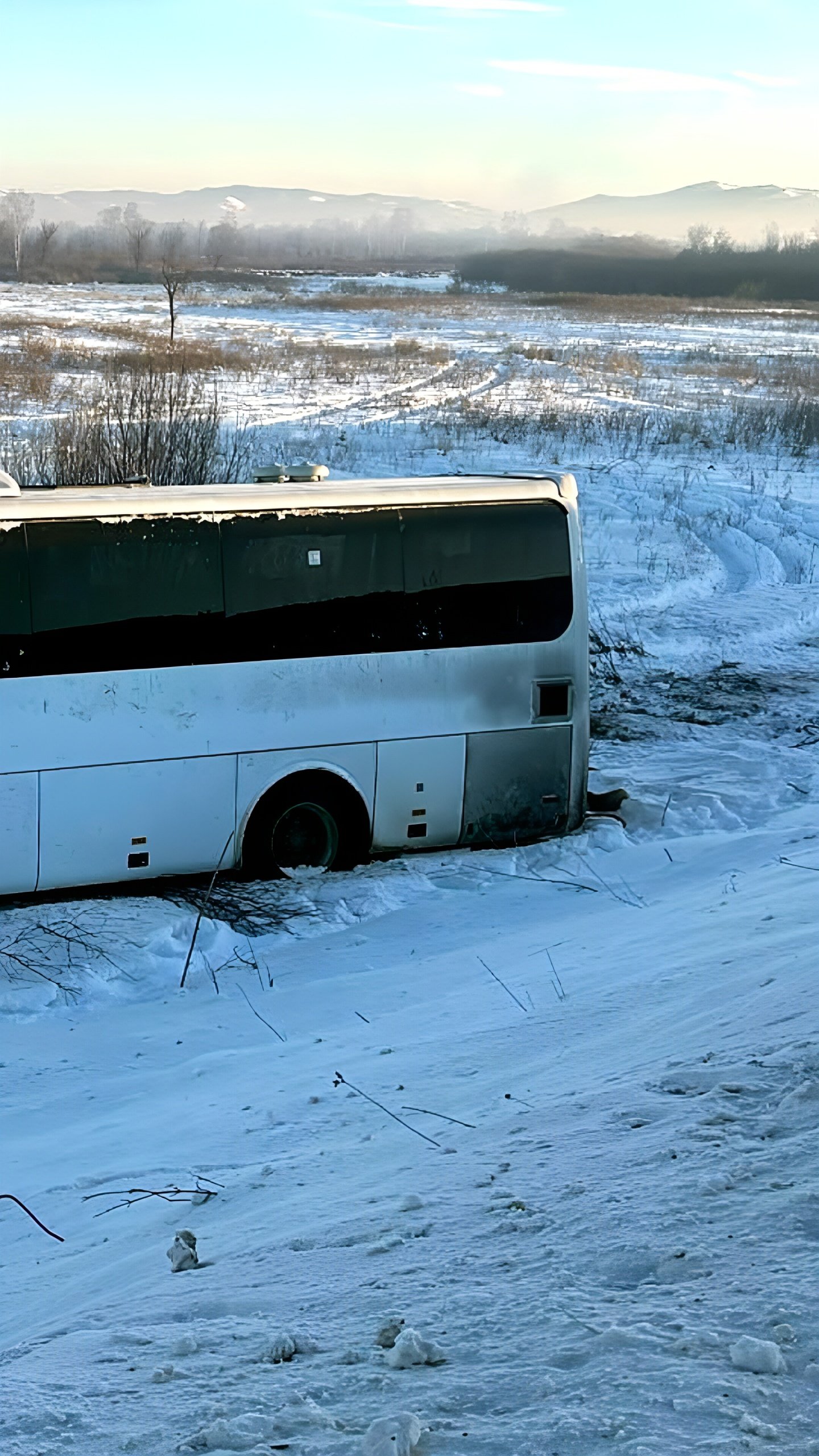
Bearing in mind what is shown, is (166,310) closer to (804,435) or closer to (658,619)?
(804,435)

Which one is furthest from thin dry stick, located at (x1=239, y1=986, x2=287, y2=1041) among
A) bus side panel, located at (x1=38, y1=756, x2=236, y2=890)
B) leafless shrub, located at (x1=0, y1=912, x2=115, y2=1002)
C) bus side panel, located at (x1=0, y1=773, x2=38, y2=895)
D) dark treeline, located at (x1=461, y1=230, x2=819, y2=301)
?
dark treeline, located at (x1=461, y1=230, x2=819, y2=301)

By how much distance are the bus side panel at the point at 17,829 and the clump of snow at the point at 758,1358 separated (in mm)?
5839

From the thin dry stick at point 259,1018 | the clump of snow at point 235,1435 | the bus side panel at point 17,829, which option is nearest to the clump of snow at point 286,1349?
the clump of snow at point 235,1435

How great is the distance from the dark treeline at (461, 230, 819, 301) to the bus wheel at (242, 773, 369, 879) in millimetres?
101072

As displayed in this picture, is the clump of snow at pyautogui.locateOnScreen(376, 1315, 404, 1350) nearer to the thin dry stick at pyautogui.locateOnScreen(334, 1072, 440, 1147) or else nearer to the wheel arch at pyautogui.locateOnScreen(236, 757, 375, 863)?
→ the thin dry stick at pyautogui.locateOnScreen(334, 1072, 440, 1147)

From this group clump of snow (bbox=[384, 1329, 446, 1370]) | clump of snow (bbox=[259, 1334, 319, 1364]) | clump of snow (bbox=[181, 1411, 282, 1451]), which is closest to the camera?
clump of snow (bbox=[181, 1411, 282, 1451])

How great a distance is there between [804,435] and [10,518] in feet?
84.6

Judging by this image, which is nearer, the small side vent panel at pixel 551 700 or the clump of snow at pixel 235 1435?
the clump of snow at pixel 235 1435

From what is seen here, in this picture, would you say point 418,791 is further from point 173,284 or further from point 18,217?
point 18,217

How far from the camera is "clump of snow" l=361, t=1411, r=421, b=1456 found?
3.38 metres

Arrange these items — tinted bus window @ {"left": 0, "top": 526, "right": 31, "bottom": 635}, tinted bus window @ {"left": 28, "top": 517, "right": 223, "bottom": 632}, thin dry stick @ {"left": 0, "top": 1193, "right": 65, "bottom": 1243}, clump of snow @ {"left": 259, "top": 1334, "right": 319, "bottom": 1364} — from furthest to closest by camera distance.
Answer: tinted bus window @ {"left": 28, "top": 517, "right": 223, "bottom": 632}, tinted bus window @ {"left": 0, "top": 526, "right": 31, "bottom": 635}, thin dry stick @ {"left": 0, "top": 1193, "right": 65, "bottom": 1243}, clump of snow @ {"left": 259, "top": 1334, "right": 319, "bottom": 1364}

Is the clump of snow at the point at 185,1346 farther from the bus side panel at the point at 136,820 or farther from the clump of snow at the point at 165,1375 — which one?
the bus side panel at the point at 136,820

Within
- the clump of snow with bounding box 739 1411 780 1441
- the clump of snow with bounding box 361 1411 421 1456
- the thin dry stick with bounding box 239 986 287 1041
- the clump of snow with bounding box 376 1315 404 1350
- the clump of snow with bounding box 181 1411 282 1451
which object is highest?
the clump of snow with bounding box 739 1411 780 1441

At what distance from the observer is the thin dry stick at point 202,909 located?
791 centimetres
